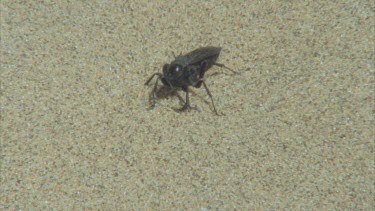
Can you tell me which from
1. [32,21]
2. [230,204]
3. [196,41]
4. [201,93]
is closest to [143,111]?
[201,93]

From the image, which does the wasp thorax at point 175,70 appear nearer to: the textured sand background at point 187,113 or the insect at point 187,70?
the insect at point 187,70

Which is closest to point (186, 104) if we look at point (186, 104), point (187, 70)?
point (186, 104)

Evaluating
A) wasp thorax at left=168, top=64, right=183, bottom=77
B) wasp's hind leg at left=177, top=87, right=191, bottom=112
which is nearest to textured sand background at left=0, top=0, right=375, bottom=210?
wasp's hind leg at left=177, top=87, right=191, bottom=112

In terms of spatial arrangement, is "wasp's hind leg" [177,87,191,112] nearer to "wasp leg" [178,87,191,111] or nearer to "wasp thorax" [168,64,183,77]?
"wasp leg" [178,87,191,111]

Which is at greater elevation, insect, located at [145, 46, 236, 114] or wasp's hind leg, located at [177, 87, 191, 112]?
insect, located at [145, 46, 236, 114]

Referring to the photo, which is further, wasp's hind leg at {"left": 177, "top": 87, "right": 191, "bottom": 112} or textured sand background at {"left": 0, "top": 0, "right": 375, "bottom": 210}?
wasp's hind leg at {"left": 177, "top": 87, "right": 191, "bottom": 112}

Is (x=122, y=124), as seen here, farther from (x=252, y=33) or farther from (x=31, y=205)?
(x=252, y=33)

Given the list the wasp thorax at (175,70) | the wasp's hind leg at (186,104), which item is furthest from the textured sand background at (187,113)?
the wasp thorax at (175,70)
